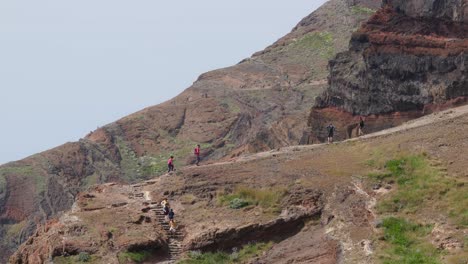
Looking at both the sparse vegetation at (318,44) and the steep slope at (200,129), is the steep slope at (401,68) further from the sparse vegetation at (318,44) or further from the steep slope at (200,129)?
the sparse vegetation at (318,44)

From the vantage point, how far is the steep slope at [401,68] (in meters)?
41.5

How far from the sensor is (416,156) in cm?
2723

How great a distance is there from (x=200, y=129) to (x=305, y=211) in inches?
1878

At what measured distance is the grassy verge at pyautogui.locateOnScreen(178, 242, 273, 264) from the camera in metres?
A: 25.3

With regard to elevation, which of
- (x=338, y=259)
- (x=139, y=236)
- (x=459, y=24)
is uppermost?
(x=459, y=24)

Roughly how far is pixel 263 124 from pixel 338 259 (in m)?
50.0

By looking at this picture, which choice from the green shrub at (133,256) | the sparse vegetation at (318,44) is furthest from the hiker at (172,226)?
the sparse vegetation at (318,44)

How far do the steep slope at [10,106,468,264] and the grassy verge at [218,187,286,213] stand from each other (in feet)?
0.13

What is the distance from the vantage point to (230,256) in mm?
25594

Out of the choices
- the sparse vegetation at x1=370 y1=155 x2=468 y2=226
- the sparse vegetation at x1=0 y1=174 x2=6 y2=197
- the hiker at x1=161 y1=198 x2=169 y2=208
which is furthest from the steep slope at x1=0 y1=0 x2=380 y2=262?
the sparse vegetation at x1=370 y1=155 x2=468 y2=226

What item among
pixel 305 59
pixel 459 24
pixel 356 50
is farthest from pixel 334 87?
pixel 305 59

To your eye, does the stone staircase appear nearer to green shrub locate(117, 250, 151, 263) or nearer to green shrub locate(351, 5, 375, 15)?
green shrub locate(117, 250, 151, 263)

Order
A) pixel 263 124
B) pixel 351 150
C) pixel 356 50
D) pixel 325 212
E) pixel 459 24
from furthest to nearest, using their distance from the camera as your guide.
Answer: pixel 263 124 < pixel 356 50 < pixel 459 24 < pixel 351 150 < pixel 325 212

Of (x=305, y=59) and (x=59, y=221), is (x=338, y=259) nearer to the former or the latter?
(x=59, y=221)
